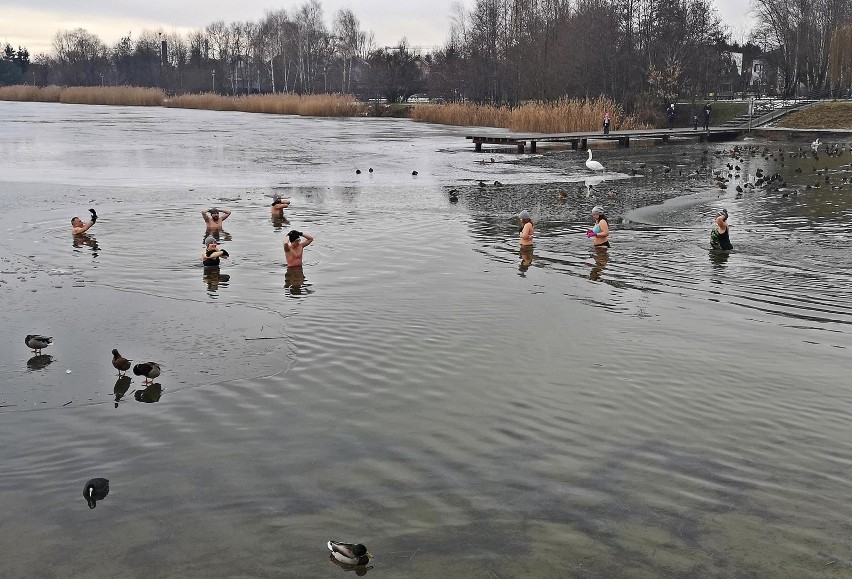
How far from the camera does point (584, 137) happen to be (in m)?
46.0

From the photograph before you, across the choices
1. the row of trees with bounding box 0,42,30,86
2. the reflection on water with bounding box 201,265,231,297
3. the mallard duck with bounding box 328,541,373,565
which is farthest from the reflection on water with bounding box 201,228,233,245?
the row of trees with bounding box 0,42,30,86

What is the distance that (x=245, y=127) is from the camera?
64125 millimetres

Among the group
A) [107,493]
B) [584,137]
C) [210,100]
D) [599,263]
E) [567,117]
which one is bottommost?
[107,493]

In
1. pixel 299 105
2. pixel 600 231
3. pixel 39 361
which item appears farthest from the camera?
pixel 299 105

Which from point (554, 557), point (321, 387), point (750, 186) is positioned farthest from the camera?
point (750, 186)

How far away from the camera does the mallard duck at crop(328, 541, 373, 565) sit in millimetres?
6215

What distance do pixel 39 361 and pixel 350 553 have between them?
606cm

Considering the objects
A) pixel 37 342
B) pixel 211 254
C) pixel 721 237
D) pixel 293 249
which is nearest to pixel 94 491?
pixel 37 342

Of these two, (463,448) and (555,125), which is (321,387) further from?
(555,125)

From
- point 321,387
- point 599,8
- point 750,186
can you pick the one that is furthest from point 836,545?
point 599,8

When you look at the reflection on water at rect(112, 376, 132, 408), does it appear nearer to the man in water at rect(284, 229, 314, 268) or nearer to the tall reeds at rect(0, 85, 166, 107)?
the man in water at rect(284, 229, 314, 268)

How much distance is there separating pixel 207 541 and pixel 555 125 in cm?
4895

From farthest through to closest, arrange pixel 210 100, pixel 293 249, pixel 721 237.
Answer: pixel 210 100, pixel 721 237, pixel 293 249

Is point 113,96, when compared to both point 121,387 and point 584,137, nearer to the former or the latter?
point 584,137
